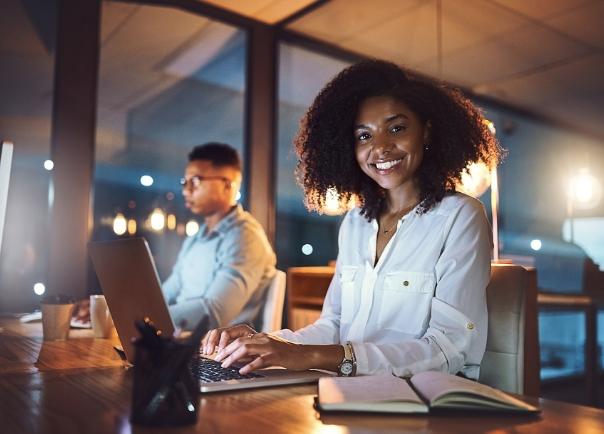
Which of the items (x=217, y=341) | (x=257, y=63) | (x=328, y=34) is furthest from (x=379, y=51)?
(x=217, y=341)

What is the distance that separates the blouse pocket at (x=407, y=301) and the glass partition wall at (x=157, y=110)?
1930 millimetres

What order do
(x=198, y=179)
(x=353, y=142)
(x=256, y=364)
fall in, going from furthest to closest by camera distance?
(x=198, y=179), (x=353, y=142), (x=256, y=364)

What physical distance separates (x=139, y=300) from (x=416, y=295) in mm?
700

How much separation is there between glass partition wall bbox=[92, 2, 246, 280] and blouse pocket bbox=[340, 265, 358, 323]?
5.70ft

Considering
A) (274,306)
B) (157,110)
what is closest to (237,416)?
(274,306)

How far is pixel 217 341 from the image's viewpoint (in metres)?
1.36

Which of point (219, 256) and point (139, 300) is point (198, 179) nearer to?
point (219, 256)

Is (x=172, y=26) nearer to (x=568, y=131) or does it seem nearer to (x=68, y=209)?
(x=68, y=209)

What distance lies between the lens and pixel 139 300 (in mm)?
1186

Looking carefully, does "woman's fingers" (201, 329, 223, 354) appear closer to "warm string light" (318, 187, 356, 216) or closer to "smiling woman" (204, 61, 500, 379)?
"smiling woman" (204, 61, 500, 379)

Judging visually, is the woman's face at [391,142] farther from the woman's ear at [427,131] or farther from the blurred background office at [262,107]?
the blurred background office at [262,107]

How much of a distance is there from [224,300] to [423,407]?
1.71 m

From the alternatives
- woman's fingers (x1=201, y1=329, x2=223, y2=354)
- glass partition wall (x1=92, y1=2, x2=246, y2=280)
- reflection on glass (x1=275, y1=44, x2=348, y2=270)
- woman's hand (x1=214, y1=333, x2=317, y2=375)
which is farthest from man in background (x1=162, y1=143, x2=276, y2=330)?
woman's hand (x1=214, y1=333, x2=317, y2=375)

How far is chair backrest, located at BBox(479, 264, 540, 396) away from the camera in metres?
1.38
